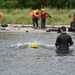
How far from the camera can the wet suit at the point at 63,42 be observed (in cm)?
2214

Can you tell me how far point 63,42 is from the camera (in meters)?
22.3

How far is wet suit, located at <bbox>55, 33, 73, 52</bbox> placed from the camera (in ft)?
72.6

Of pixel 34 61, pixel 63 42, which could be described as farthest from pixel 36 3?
pixel 34 61

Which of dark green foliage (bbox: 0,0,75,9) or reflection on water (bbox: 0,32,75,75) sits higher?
reflection on water (bbox: 0,32,75,75)

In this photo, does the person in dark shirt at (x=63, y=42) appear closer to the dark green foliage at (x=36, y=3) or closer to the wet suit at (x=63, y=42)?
the wet suit at (x=63, y=42)

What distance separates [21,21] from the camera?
50.1 meters

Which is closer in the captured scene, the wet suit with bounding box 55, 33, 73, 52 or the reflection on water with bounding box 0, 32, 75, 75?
the reflection on water with bounding box 0, 32, 75, 75

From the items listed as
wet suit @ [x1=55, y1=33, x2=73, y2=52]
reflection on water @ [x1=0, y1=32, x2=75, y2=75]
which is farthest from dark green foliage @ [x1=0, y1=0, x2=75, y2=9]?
wet suit @ [x1=55, y1=33, x2=73, y2=52]

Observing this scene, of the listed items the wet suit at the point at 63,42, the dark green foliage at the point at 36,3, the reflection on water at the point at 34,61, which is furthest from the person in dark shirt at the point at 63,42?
the dark green foliage at the point at 36,3

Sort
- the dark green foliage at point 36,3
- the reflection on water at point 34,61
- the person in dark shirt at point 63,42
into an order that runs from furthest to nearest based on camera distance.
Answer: the dark green foliage at point 36,3, the person in dark shirt at point 63,42, the reflection on water at point 34,61

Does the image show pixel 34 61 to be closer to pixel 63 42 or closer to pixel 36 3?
pixel 63 42

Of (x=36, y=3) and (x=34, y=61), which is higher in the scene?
(x=34, y=61)

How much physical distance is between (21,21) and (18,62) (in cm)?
3094

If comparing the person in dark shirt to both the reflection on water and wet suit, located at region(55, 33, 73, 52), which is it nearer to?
wet suit, located at region(55, 33, 73, 52)
